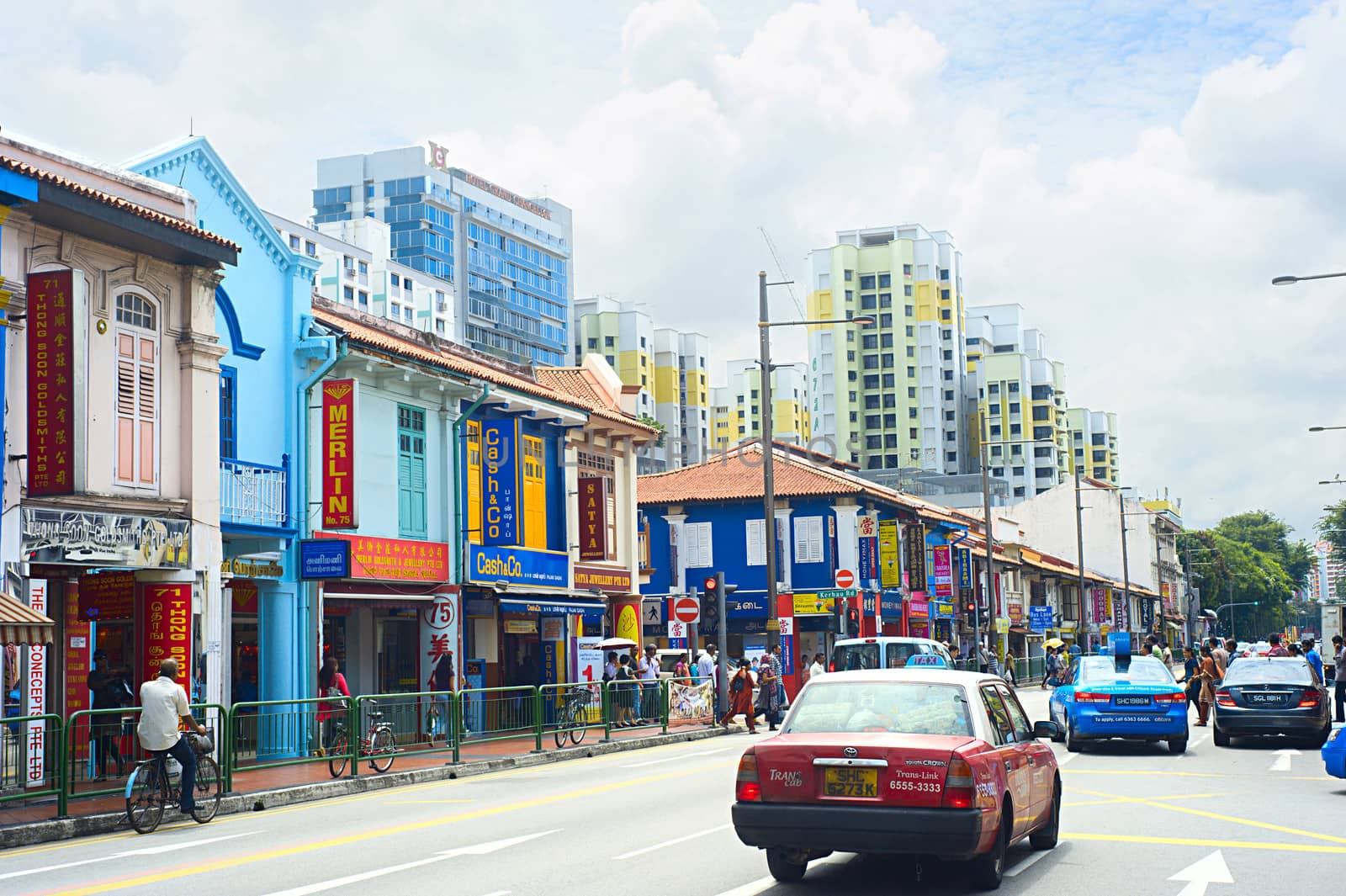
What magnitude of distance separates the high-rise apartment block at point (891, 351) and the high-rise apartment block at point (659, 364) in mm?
17136

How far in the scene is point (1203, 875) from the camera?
34.3ft

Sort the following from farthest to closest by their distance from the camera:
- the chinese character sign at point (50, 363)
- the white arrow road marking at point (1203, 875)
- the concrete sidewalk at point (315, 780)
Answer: the chinese character sign at point (50, 363), the concrete sidewalk at point (315, 780), the white arrow road marking at point (1203, 875)

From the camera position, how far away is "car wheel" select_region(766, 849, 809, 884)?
1026 centimetres

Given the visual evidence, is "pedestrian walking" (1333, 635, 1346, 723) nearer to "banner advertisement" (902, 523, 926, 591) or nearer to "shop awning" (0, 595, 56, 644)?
"shop awning" (0, 595, 56, 644)

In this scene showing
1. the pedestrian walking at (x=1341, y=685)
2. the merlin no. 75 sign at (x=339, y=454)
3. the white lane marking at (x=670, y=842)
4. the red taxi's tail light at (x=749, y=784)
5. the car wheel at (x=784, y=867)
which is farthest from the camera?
the pedestrian walking at (x=1341, y=685)

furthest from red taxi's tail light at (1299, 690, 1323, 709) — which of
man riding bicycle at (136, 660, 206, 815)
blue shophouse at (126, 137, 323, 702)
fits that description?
man riding bicycle at (136, 660, 206, 815)

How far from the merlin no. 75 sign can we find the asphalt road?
699 cm

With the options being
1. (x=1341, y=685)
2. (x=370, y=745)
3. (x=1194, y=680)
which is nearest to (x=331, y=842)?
Result: (x=370, y=745)

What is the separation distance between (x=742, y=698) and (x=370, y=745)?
1286 cm

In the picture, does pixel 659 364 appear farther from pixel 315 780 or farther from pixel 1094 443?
pixel 315 780

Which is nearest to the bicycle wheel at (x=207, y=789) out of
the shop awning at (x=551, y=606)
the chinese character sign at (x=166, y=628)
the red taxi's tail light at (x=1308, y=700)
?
the chinese character sign at (x=166, y=628)

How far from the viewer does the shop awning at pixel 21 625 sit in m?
16.1

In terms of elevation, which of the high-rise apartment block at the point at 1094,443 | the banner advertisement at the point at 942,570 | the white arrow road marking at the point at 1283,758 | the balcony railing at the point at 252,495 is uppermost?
the high-rise apartment block at the point at 1094,443

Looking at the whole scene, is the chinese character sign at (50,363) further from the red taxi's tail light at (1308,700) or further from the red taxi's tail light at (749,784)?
the red taxi's tail light at (1308,700)
